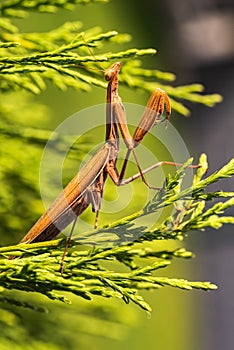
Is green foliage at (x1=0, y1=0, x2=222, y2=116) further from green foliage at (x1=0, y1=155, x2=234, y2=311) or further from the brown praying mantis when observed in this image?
green foliage at (x1=0, y1=155, x2=234, y2=311)

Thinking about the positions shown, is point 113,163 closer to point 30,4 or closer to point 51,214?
point 51,214

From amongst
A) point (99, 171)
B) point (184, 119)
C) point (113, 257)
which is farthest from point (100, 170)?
point (184, 119)

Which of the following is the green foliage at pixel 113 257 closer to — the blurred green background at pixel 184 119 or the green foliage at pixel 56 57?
the green foliage at pixel 56 57

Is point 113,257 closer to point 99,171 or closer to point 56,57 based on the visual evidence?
point 99,171

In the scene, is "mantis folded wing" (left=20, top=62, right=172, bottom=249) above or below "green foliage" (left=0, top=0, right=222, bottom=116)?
below

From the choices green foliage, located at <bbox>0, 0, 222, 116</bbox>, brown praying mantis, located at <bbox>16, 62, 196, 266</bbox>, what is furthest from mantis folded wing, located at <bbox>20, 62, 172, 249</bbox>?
green foliage, located at <bbox>0, 0, 222, 116</bbox>
